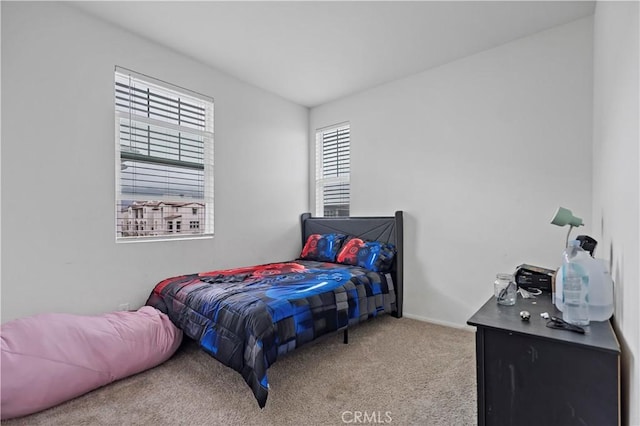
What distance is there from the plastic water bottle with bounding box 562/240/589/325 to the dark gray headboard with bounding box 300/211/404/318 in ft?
6.61

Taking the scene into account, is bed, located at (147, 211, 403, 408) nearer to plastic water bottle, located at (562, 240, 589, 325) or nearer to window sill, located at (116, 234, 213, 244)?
window sill, located at (116, 234, 213, 244)

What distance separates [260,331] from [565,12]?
10.4ft

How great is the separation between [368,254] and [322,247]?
2.18 ft

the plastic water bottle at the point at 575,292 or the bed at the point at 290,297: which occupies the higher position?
the plastic water bottle at the point at 575,292

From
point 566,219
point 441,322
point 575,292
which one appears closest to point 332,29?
point 566,219

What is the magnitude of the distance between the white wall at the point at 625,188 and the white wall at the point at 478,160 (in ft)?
3.33

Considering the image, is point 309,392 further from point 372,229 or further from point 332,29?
point 332,29

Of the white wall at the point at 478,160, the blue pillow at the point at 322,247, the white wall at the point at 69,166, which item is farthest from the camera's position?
the blue pillow at the point at 322,247

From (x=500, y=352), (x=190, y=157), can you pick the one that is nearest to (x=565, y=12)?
(x=500, y=352)

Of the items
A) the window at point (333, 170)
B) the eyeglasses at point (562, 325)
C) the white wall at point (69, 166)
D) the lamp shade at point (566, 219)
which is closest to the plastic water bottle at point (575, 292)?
the eyeglasses at point (562, 325)

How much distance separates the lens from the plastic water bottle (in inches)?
46.4

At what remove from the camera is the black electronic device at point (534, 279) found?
5.87ft

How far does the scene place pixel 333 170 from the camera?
13.3ft

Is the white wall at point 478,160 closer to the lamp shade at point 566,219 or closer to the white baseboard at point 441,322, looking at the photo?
the white baseboard at point 441,322
